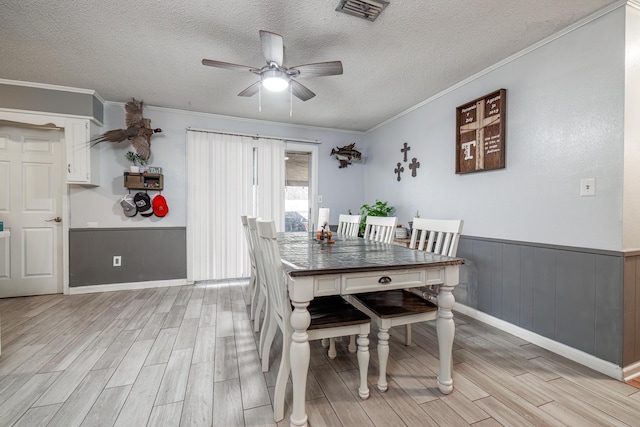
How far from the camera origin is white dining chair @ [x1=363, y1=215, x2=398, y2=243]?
2586mm

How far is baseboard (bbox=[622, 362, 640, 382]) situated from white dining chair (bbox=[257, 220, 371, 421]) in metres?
1.69

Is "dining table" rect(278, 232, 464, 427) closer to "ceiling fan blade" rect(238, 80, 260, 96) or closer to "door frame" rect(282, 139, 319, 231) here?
"ceiling fan blade" rect(238, 80, 260, 96)

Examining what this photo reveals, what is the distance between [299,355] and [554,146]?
2399 millimetres

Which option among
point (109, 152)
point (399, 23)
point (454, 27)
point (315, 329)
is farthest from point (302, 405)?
point (109, 152)

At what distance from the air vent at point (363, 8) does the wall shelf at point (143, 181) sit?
10.1 feet

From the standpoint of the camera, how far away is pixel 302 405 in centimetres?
138

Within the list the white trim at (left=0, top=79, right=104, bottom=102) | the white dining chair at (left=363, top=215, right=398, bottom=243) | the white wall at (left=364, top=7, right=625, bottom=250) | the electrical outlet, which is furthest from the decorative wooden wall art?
the white trim at (left=0, top=79, right=104, bottom=102)

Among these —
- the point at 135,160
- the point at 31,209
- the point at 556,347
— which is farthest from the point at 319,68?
the point at 31,209

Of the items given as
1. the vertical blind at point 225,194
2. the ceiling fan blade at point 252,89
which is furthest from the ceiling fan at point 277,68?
the vertical blind at point 225,194

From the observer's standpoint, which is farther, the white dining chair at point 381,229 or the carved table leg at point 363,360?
the white dining chair at point 381,229

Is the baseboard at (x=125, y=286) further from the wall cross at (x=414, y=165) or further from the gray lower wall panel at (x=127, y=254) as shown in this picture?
the wall cross at (x=414, y=165)

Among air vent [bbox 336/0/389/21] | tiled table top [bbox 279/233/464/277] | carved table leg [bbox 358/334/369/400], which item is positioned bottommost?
carved table leg [bbox 358/334/369/400]

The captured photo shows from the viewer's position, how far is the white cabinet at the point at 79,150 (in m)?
3.27

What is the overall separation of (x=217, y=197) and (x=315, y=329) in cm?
309
